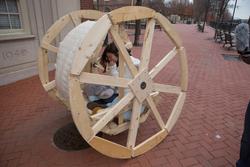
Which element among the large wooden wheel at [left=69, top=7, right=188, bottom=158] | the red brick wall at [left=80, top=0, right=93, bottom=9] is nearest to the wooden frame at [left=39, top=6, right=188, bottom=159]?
the large wooden wheel at [left=69, top=7, right=188, bottom=158]

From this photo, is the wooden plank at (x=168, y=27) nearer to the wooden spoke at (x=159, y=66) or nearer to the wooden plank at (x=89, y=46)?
the wooden spoke at (x=159, y=66)

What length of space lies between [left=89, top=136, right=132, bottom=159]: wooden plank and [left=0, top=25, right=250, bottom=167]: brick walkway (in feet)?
0.77

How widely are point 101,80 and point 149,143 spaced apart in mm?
1271

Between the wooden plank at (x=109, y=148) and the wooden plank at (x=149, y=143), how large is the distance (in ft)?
0.48

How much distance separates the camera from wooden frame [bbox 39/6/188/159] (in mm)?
1808

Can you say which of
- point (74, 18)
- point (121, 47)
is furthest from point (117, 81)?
Result: point (74, 18)

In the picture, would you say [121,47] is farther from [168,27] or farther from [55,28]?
[55,28]

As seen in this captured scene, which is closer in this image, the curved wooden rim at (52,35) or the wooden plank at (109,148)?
the wooden plank at (109,148)

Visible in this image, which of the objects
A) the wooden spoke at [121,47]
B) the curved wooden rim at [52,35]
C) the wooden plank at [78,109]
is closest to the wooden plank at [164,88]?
the wooden spoke at [121,47]

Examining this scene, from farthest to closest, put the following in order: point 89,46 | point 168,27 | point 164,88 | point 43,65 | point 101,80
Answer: point 43,65
point 164,88
point 168,27
point 101,80
point 89,46

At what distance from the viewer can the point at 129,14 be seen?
2084mm

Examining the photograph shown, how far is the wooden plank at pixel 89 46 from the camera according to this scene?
5.74ft

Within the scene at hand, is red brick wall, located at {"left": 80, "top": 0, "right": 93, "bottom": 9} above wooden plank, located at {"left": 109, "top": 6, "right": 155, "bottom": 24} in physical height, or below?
above

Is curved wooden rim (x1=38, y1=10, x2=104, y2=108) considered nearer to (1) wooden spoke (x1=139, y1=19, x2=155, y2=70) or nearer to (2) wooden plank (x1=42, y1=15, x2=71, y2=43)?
(2) wooden plank (x1=42, y1=15, x2=71, y2=43)
